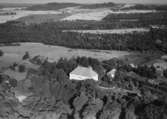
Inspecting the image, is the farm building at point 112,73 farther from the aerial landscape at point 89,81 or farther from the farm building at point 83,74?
the farm building at point 83,74

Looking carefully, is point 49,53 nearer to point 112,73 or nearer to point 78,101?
point 112,73

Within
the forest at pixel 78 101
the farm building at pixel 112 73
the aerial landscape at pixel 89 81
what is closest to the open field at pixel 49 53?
the aerial landscape at pixel 89 81

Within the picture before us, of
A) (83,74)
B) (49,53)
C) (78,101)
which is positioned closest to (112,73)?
(83,74)

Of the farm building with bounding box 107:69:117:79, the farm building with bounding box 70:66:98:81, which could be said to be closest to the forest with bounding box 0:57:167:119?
the farm building with bounding box 70:66:98:81

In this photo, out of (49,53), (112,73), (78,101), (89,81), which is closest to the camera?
(78,101)

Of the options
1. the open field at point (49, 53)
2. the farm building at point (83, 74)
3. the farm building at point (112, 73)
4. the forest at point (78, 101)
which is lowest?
the open field at point (49, 53)

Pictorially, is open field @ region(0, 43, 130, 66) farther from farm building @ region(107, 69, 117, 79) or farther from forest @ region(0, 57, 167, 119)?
forest @ region(0, 57, 167, 119)

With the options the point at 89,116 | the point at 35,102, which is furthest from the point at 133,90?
the point at 35,102

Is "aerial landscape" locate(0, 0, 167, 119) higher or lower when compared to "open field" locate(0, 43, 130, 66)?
higher

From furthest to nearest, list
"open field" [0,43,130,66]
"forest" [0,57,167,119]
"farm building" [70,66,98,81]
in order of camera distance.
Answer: "open field" [0,43,130,66]
"farm building" [70,66,98,81]
"forest" [0,57,167,119]
